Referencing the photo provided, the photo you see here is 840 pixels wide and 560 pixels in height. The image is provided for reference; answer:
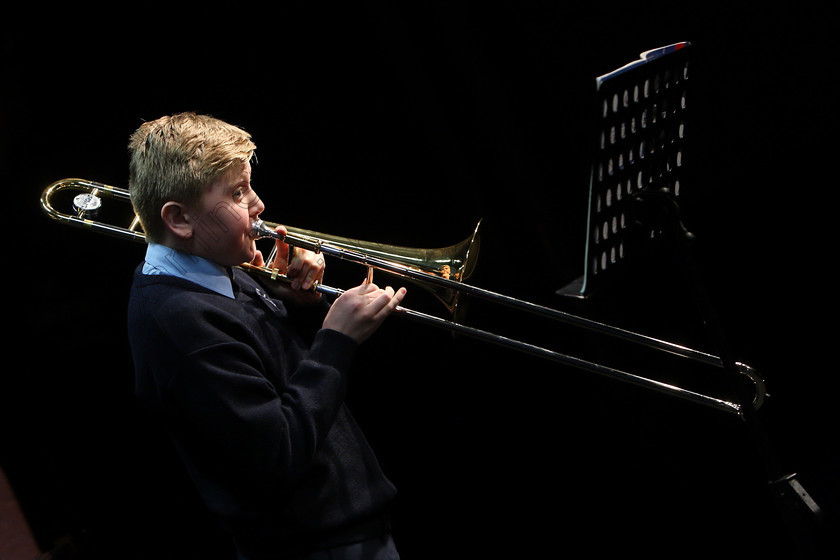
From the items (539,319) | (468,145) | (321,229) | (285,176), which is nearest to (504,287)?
(539,319)

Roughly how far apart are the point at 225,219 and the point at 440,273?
2.37 feet

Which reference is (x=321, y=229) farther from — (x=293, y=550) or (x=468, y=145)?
(x=293, y=550)

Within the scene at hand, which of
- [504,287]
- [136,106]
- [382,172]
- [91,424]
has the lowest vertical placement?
[91,424]

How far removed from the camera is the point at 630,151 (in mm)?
1534

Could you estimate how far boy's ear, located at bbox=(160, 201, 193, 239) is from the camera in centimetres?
160

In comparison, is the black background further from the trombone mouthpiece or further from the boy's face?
the boy's face

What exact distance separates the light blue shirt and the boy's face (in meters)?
0.02

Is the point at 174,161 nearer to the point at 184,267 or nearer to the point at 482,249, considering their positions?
the point at 184,267

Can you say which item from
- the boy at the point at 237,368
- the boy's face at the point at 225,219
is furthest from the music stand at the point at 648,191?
the boy's face at the point at 225,219

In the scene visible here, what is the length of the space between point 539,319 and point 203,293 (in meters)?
1.39

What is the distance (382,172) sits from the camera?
8.13ft

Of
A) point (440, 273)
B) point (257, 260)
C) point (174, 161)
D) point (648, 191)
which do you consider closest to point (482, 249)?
point (440, 273)

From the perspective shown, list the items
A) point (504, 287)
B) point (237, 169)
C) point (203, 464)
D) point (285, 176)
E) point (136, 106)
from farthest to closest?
1. point (504, 287)
2. point (285, 176)
3. point (136, 106)
4. point (237, 169)
5. point (203, 464)

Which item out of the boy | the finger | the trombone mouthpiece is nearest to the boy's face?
the boy
